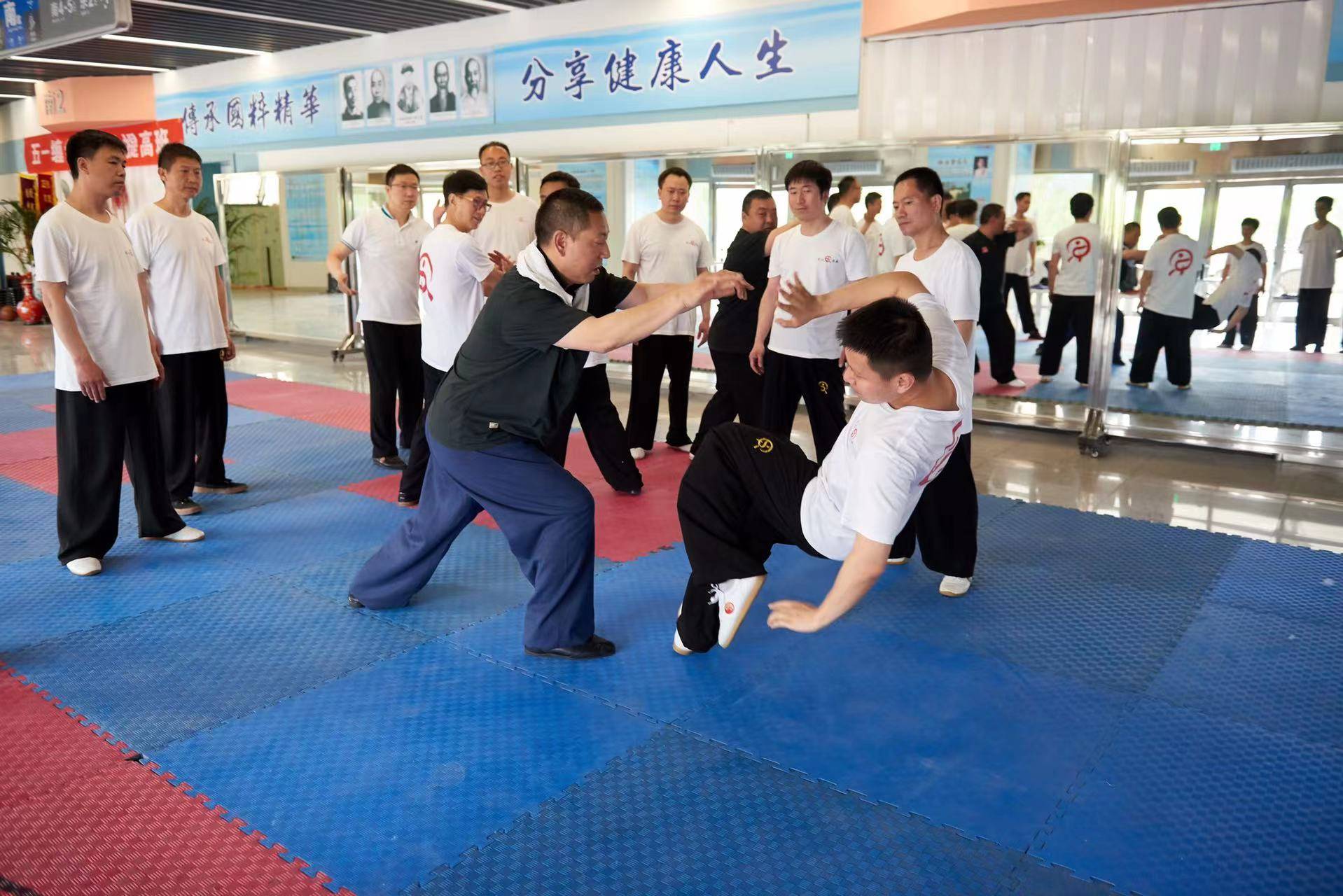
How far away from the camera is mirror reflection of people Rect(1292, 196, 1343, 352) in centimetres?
564

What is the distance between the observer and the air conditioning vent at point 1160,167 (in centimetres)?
587

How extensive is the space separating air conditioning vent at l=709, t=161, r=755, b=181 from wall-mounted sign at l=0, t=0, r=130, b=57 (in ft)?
14.1

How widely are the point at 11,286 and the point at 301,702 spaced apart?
15757mm

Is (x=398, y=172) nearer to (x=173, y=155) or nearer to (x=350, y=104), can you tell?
(x=173, y=155)

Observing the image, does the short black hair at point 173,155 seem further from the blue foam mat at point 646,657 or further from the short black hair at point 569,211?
the blue foam mat at point 646,657

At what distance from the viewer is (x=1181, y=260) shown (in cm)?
610

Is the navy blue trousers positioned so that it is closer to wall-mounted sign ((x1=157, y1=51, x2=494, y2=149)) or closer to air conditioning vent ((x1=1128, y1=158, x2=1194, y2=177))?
air conditioning vent ((x1=1128, y1=158, x2=1194, y2=177))

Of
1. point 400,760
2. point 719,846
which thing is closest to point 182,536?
point 400,760

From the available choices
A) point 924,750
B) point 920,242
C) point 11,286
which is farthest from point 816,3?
point 11,286

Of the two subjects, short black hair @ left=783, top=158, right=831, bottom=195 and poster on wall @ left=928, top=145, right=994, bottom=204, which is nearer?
short black hair @ left=783, top=158, right=831, bottom=195

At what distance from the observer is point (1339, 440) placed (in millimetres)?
5730

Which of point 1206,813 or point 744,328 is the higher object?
point 744,328

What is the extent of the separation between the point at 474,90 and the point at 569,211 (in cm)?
745

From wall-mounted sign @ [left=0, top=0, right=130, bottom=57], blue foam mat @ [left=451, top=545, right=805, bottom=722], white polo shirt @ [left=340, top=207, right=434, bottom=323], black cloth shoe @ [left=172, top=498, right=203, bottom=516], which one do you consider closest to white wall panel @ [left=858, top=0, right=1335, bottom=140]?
white polo shirt @ [left=340, top=207, right=434, bottom=323]
